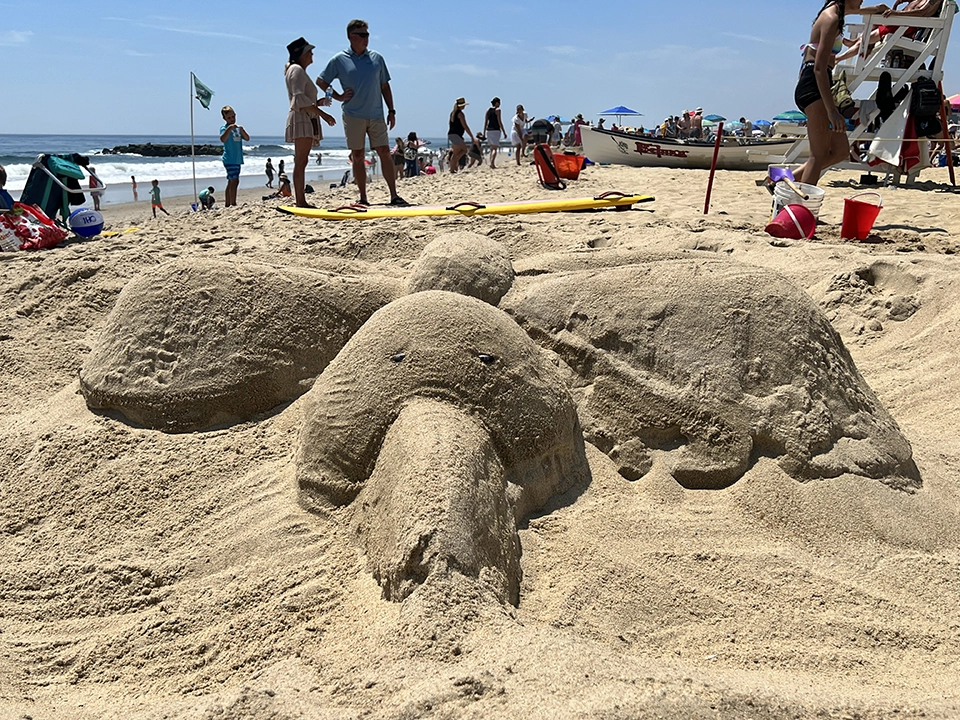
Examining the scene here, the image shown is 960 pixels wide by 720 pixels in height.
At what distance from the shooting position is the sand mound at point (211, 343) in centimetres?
263

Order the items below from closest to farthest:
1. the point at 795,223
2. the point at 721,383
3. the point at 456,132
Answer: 1. the point at 721,383
2. the point at 795,223
3. the point at 456,132

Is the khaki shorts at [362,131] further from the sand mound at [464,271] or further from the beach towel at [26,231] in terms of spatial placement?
the sand mound at [464,271]

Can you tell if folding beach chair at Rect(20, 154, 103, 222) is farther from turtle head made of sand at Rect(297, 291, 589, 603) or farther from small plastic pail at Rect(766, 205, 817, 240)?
small plastic pail at Rect(766, 205, 817, 240)

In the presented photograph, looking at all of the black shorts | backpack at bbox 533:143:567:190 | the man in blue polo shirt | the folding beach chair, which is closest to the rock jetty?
backpack at bbox 533:143:567:190

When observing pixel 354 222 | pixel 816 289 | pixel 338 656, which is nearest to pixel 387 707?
pixel 338 656

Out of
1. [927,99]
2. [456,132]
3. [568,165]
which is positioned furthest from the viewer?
[456,132]

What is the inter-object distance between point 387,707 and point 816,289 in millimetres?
3531

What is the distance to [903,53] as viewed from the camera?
26.3 ft

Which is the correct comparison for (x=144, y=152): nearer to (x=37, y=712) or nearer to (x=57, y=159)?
(x=57, y=159)

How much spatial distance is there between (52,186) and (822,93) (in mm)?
6215

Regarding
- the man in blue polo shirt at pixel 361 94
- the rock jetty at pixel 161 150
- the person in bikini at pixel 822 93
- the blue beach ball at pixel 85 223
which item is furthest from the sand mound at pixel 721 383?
the rock jetty at pixel 161 150

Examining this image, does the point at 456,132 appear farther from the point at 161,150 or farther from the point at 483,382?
the point at 161,150

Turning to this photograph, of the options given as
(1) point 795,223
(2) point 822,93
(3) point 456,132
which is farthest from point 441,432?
(3) point 456,132

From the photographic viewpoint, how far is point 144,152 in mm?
47688
